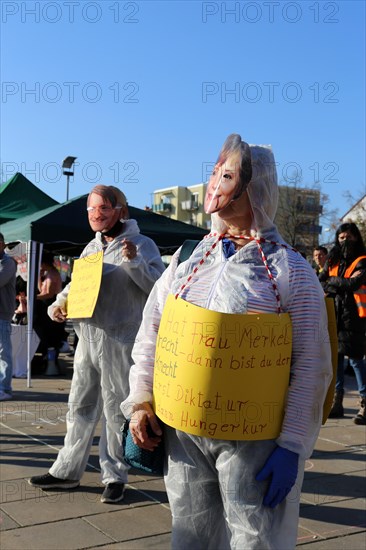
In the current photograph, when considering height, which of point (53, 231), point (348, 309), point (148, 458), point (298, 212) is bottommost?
point (148, 458)

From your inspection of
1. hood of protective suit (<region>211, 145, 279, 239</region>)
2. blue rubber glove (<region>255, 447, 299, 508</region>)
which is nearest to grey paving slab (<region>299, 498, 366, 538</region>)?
blue rubber glove (<region>255, 447, 299, 508</region>)

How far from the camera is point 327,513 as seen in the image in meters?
4.24

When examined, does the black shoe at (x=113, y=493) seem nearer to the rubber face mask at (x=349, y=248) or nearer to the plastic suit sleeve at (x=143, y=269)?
the plastic suit sleeve at (x=143, y=269)

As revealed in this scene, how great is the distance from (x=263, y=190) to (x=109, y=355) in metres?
2.32

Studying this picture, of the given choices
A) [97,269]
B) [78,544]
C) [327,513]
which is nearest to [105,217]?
[97,269]

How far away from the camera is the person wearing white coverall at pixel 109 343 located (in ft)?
14.3

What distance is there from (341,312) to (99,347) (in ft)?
11.8

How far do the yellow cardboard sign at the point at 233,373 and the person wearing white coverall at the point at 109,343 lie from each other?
7.03 feet

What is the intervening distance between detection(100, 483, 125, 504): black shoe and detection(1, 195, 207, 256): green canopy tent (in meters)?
5.63

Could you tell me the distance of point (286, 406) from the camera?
226 cm

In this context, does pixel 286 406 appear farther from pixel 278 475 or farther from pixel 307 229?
pixel 307 229

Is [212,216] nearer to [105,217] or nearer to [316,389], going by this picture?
[316,389]

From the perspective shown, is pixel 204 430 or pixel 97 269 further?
pixel 97 269

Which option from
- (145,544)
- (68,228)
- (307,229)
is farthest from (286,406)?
(307,229)
